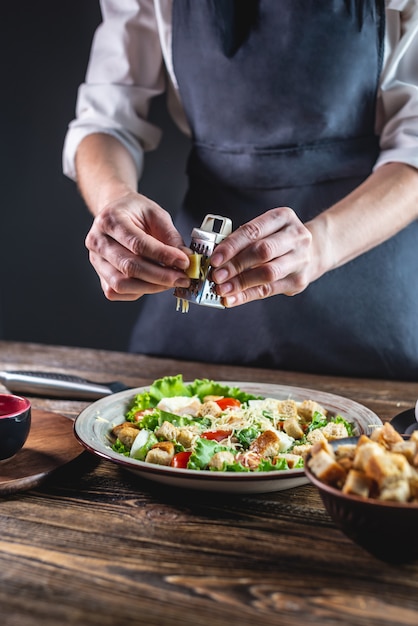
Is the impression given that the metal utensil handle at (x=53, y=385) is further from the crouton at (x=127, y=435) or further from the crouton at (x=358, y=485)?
the crouton at (x=358, y=485)

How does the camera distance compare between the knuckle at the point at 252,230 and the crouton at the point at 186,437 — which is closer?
the crouton at the point at 186,437

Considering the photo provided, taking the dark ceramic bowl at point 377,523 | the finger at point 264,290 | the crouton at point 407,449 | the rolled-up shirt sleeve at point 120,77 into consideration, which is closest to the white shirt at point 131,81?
the rolled-up shirt sleeve at point 120,77

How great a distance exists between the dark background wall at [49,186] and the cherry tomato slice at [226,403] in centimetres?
175

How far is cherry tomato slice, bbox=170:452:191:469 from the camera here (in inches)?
43.6

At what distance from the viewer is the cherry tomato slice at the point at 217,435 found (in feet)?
3.98

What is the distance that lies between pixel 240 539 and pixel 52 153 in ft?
8.50

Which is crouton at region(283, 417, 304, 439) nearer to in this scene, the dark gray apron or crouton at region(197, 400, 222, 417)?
crouton at region(197, 400, 222, 417)

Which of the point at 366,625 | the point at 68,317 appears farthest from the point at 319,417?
the point at 68,317

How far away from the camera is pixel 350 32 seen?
74.5 inches

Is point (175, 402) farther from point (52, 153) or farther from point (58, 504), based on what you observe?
point (52, 153)

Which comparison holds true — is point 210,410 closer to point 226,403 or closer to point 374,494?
point 226,403

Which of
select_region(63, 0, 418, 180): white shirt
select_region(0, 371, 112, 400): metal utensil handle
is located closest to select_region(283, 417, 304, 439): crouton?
select_region(0, 371, 112, 400): metal utensil handle

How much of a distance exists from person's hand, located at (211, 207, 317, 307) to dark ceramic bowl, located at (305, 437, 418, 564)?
51 centimetres

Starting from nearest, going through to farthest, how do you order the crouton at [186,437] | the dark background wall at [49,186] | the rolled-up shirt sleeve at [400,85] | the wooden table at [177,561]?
the wooden table at [177,561] < the crouton at [186,437] < the rolled-up shirt sleeve at [400,85] < the dark background wall at [49,186]
